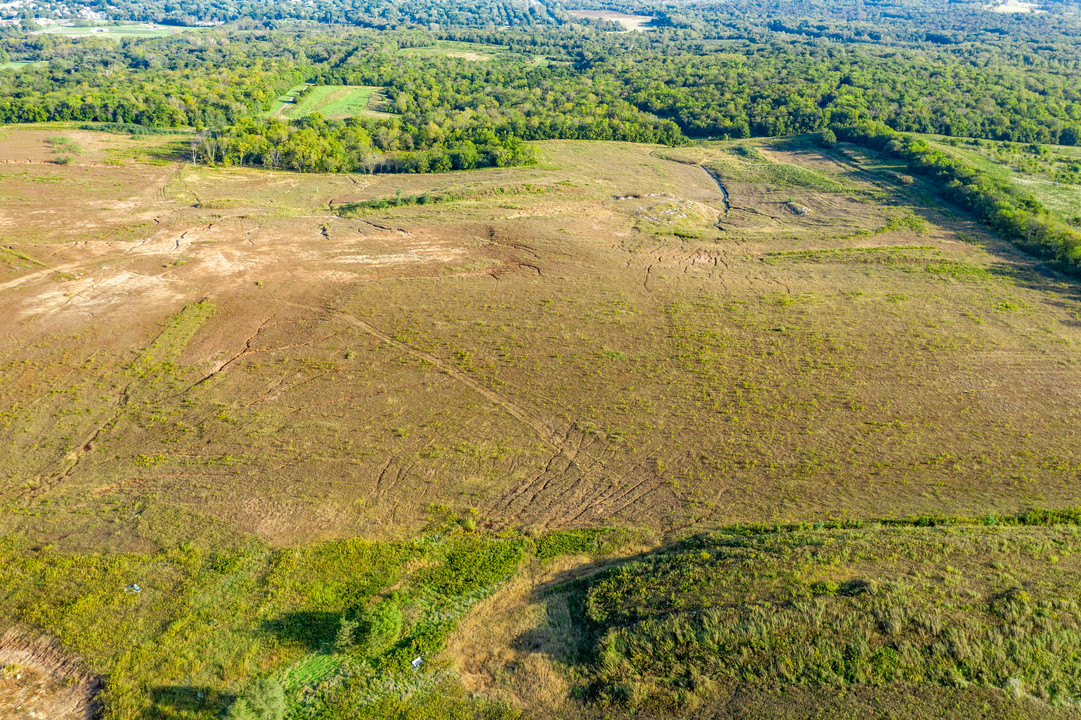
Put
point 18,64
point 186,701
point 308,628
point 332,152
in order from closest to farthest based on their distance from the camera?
1. point 186,701
2. point 308,628
3. point 332,152
4. point 18,64

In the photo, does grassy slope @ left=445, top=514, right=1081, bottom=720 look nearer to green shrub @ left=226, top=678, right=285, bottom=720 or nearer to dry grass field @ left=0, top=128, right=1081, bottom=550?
dry grass field @ left=0, top=128, right=1081, bottom=550

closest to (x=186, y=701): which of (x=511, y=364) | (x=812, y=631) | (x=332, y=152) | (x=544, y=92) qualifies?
(x=812, y=631)

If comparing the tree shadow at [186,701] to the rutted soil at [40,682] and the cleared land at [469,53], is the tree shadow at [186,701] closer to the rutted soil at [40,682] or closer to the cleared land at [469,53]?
the rutted soil at [40,682]

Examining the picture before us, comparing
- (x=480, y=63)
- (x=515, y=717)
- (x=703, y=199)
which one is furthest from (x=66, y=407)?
(x=480, y=63)

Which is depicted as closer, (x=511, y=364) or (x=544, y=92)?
(x=511, y=364)

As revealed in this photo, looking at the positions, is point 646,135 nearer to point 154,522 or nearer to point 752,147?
point 752,147

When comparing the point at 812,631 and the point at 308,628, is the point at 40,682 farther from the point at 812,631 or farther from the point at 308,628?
the point at 812,631

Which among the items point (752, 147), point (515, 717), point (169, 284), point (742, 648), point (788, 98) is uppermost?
point (788, 98)

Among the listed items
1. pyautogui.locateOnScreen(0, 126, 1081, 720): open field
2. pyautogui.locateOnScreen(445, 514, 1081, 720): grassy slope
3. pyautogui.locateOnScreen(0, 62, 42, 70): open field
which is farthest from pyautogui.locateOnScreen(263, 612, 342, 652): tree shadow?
pyautogui.locateOnScreen(0, 62, 42, 70): open field
